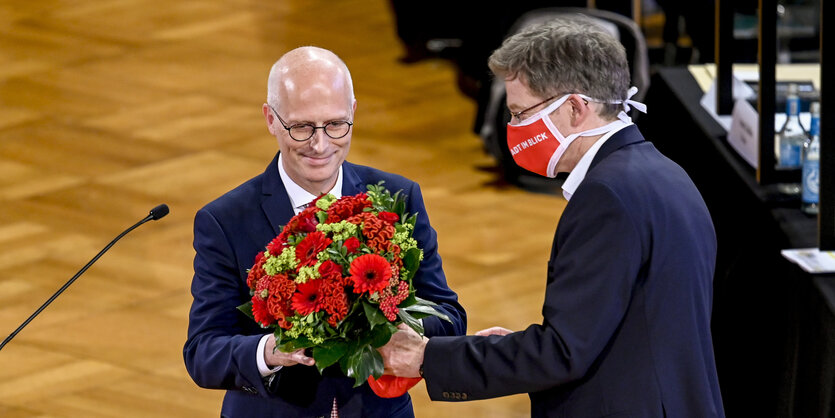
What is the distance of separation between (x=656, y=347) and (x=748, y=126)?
2121 millimetres

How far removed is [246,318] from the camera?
2.23m

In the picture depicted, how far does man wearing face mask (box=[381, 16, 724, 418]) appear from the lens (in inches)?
75.4

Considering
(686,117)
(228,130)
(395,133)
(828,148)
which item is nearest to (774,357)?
(828,148)

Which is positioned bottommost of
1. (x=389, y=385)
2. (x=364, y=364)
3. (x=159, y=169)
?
(x=159, y=169)

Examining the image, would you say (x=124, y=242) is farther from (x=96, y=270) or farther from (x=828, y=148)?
(x=828, y=148)

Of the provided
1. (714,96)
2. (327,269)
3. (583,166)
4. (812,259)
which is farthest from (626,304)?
(714,96)

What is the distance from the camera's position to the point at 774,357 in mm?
3352

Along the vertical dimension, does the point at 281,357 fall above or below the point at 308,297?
below

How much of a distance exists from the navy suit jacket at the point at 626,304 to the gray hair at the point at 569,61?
0.35ft

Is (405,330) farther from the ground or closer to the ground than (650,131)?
farther from the ground

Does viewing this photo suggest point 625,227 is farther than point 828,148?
No

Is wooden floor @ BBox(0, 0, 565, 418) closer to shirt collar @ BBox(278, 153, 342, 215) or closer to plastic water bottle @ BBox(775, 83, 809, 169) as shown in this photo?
plastic water bottle @ BBox(775, 83, 809, 169)

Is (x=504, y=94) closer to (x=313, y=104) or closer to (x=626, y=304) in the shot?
(x=313, y=104)

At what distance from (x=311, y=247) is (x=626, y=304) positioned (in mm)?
519
